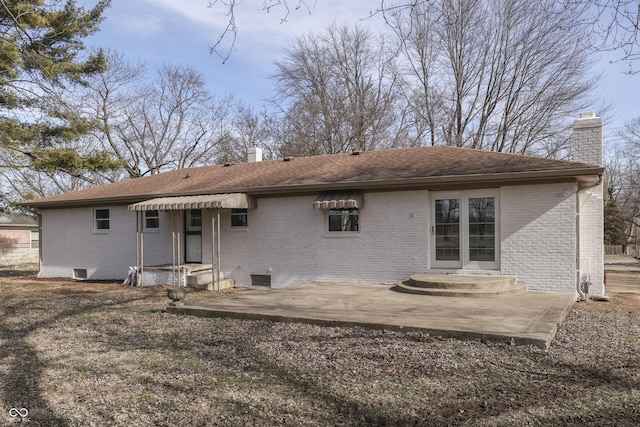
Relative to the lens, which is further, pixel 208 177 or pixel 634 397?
pixel 208 177

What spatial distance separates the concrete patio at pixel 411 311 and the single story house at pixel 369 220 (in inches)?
53.6

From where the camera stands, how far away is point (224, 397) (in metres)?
4.21

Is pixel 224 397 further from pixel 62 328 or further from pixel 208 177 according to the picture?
pixel 208 177

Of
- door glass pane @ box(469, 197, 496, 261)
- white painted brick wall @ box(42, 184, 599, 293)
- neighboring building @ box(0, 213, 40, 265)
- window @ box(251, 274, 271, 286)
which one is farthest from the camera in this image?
neighboring building @ box(0, 213, 40, 265)

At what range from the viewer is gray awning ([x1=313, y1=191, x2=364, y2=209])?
36.9ft

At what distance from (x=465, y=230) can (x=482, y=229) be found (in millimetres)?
378

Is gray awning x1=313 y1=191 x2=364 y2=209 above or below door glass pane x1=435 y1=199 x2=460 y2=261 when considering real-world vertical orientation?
above

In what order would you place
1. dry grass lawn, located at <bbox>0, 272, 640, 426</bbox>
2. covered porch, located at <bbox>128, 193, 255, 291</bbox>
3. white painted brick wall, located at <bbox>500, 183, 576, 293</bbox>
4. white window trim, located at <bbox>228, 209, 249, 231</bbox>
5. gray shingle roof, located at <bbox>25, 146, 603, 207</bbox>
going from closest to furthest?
dry grass lawn, located at <bbox>0, 272, 640, 426</bbox> < white painted brick wall, located at <bbox>500, 183, 576, 293</bbox> < gray shingle roof, located at <bbox>25, 146, 603, 207</bbox> < covered porch, located at <bbox>128, 193, 255, 291</bbox> < white window trim, located at <bbox>228, 209, 249, 231</bbox>

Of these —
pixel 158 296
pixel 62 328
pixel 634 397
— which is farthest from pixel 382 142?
pixel 634 397

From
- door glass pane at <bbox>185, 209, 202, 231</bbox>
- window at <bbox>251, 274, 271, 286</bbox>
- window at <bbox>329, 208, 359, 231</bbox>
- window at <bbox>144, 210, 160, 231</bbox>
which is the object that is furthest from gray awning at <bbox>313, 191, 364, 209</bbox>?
window at <bbox>144, 210, 160, 231</bbox>

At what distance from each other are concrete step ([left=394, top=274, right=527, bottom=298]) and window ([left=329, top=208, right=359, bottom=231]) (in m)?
2.48

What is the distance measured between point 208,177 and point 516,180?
10034 millimetres

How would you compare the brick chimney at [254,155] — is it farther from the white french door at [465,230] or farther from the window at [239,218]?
the white french door at [465,230]

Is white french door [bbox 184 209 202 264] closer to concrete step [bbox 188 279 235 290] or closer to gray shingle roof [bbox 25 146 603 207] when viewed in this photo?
gray shingle roof [bbox 25 146 603 207]
